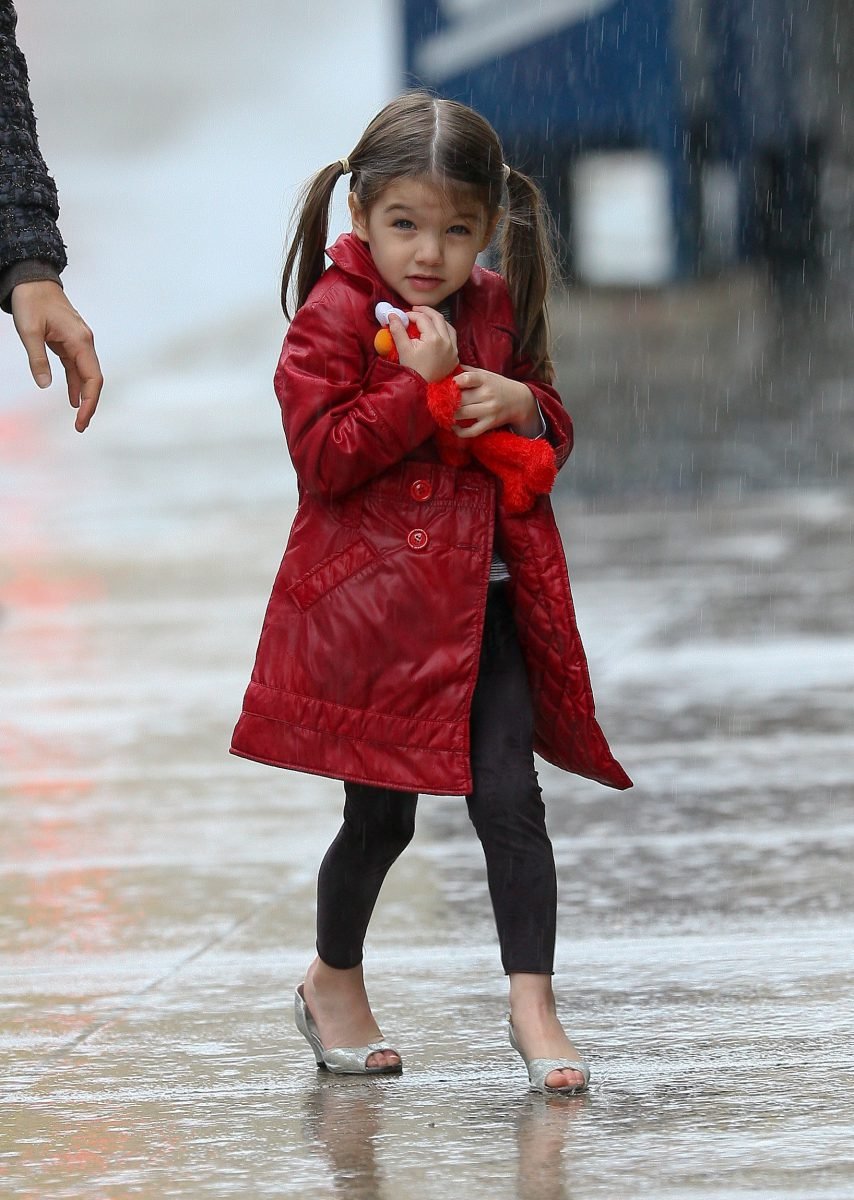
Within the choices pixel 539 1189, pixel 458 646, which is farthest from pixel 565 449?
pixel 539 1189

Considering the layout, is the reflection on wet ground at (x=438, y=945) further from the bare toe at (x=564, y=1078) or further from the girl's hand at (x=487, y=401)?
the girl's hand at (x=487, y=401)

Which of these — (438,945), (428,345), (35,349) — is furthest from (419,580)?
(438,945)

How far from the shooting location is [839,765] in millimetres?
6148

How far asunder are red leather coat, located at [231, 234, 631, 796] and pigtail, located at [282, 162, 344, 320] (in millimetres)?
131

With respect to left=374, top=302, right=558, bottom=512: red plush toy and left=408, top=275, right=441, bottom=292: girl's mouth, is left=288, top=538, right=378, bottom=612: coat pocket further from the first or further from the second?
left=408, top=275, right=441, bottom=292: girl's mouth

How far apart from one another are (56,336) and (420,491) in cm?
64

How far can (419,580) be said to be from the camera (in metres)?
3.44

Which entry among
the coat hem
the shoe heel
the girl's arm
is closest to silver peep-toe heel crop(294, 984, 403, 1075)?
the shoe heel

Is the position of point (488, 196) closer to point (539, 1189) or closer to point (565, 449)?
point (565, 449)

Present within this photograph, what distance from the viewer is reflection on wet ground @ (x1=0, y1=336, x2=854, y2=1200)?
303 centimetres

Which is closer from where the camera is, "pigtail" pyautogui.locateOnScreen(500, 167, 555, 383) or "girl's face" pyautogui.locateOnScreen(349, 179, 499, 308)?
"girl's face" pyautogui.locateOnScreen(349, 179, 499, 308)

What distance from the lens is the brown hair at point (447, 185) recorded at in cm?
346

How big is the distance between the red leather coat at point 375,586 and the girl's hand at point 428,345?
3 centimetres

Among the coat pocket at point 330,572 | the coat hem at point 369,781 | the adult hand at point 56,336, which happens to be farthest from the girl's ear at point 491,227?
the coat hem at point 369,781
